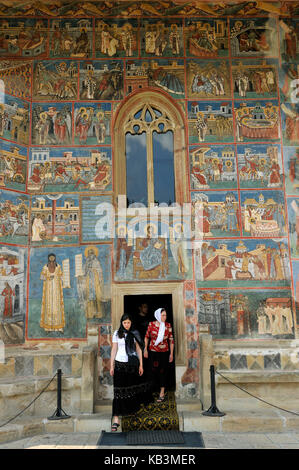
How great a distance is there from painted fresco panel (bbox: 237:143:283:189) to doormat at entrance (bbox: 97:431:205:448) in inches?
210

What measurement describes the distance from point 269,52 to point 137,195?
457 cm

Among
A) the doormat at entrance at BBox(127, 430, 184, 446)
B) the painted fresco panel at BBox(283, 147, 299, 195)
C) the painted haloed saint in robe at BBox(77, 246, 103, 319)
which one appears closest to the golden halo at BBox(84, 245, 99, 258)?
the painted haloed saint in robe at BBox(77, 246, 103, 319)

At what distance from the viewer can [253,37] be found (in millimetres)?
10430

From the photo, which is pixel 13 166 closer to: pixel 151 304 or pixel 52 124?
pixel 52 124

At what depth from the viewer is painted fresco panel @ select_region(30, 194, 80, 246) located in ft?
31.7

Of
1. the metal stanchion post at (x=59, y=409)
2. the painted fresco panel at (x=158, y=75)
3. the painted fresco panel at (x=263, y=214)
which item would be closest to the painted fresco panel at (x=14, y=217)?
the metal stanchion post at (x=59, y=409)

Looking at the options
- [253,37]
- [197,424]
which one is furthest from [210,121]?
[197,424]

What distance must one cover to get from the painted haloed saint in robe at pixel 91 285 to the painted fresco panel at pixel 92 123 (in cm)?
248

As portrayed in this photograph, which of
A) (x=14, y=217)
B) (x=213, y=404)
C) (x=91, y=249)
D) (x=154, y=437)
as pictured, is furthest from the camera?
(x=91, y=249)

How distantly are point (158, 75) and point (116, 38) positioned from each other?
4.36 feet

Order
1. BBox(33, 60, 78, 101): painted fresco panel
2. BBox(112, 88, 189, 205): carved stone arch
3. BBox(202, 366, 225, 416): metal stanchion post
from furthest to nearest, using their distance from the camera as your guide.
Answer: BBox(33, 60, 78, 101): painted fresco panel → BBox(112, 88, 189, 205): carved stone arch → BBox(202, 366, 225, 416): metal stanchion post

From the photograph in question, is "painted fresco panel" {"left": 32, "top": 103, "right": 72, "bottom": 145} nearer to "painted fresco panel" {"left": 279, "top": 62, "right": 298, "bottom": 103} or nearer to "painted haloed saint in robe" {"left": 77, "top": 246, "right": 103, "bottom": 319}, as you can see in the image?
"painted haloed saint in robe" {"left": 77, "top": 246, "right": 103, "bottom": 319}

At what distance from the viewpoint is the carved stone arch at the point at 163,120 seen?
9.99 meters

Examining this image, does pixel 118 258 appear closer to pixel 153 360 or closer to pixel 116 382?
pixel 153 360
